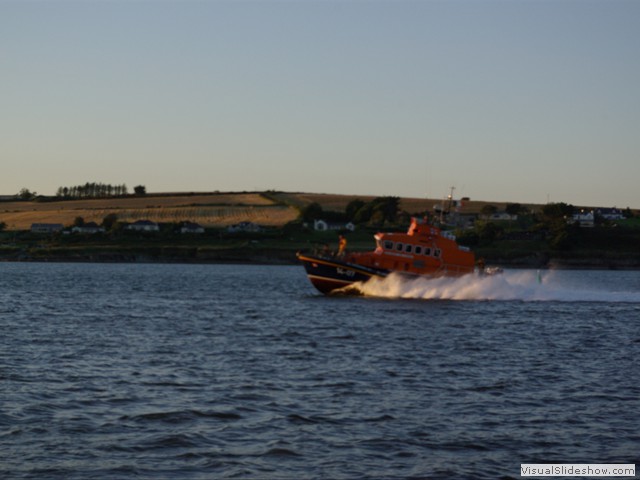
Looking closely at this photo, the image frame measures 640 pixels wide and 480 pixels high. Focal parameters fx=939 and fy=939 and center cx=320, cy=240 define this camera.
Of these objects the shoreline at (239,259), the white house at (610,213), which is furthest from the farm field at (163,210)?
the white house at (610,213)

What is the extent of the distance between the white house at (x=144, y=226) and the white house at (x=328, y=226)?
81.7 ft

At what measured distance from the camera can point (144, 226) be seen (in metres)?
148

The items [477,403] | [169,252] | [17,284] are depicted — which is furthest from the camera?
[169,252]

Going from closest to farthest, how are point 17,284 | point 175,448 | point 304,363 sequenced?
point 175,448, point 304,363, point 17,284

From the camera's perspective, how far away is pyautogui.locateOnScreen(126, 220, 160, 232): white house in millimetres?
146150

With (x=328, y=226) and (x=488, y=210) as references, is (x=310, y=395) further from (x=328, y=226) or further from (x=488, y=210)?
(x=488, y=210)

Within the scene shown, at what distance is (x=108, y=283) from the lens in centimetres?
6975

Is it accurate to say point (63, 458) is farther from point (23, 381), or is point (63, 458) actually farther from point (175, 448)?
point (23, 381)

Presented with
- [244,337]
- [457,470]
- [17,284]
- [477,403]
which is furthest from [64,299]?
[457,470]

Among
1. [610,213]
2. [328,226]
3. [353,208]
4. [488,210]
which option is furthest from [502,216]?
[328,226]

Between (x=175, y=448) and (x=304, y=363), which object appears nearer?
(x=175, y=448)

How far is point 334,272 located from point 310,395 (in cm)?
3040

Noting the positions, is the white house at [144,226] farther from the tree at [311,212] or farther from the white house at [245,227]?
the tree at [311,212]

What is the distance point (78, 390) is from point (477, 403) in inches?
343
